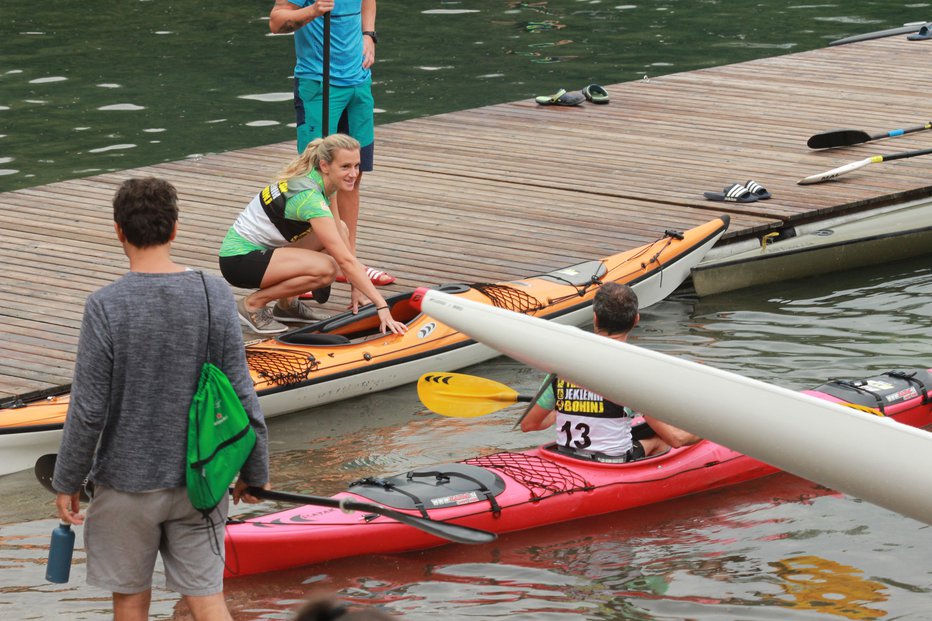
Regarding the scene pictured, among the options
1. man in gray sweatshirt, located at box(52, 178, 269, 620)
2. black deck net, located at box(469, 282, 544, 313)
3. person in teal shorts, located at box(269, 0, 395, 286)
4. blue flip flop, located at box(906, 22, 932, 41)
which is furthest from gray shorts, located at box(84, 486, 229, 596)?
blue flip flop, located at box(906, 22, 932, 41)

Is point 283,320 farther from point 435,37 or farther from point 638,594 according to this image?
point 435,37

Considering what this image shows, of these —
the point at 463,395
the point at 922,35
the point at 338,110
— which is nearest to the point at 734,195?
the point at 338,110

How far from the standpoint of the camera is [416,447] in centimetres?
632

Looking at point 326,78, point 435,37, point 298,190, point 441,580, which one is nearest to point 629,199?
point 326,78

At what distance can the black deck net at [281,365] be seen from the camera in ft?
21.1

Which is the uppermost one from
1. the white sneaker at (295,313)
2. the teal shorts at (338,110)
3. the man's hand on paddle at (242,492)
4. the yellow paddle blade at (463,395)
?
the teal shorts at (338,110)

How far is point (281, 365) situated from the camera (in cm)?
648

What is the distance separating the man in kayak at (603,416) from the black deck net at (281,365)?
1.27 metres

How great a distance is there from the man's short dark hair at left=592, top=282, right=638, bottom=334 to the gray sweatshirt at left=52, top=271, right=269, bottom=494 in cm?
204

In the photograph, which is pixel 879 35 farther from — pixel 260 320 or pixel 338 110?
pixel 260 320

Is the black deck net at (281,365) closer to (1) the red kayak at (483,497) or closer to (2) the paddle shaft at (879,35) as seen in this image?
(1) the red kayak at (483,497)

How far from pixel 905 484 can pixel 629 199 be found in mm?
6338

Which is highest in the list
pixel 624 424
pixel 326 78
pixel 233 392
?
pixel 326 78

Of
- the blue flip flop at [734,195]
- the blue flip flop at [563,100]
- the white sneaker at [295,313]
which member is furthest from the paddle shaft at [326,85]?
the blue flip flop at [563,100]
